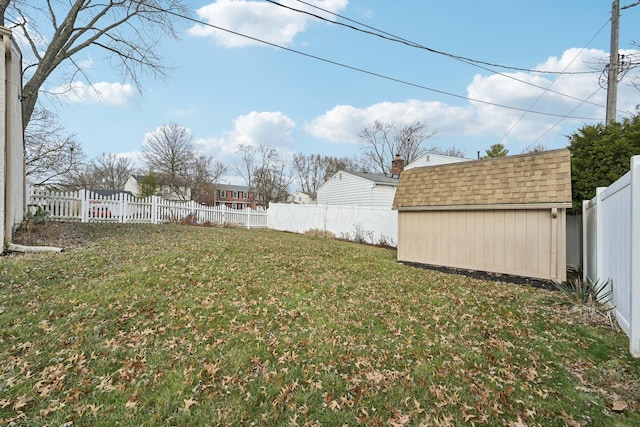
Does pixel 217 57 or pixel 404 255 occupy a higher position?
pixel 217 57

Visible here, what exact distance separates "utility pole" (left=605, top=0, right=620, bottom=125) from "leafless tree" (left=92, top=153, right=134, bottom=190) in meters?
47.6

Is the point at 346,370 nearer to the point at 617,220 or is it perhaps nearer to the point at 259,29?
the point at 617,220

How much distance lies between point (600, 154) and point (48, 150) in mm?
23584

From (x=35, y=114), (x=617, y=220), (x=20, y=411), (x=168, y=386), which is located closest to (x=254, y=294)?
→ (x=168, y=386)

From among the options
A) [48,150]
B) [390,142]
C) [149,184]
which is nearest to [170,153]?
[149,184]

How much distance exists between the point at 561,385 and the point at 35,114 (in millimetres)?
22357

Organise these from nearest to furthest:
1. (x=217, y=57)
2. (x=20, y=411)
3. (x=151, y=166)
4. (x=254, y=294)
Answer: (x=20, y=411)
(x=254, y=294)
(x=217, y=57)
(x=151, y=166)

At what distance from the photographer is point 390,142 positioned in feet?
113

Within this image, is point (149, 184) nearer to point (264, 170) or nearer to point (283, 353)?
point (264, 170)

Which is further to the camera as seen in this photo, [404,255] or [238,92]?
[238,92]

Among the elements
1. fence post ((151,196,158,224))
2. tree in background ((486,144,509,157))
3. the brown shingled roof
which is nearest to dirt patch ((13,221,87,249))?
fence post ((151,196,158,224))

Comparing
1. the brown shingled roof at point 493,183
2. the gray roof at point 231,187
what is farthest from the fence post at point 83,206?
the gray roof at point 231,187

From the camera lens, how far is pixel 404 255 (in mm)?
8227

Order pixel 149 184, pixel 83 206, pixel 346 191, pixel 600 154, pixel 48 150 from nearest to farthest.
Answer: pixel 600 154 → pixel 83 206 → pixel 48 150 → pixel 346 191 → pixel 149 184
